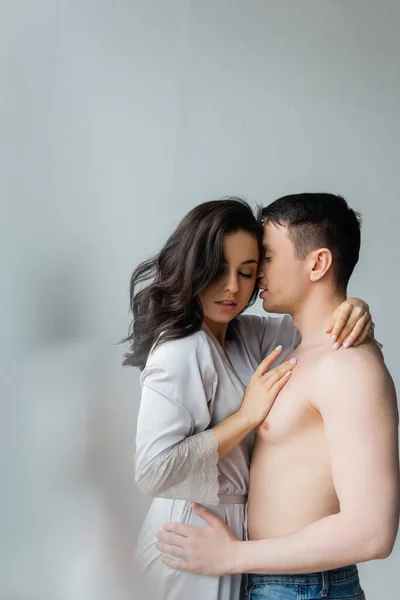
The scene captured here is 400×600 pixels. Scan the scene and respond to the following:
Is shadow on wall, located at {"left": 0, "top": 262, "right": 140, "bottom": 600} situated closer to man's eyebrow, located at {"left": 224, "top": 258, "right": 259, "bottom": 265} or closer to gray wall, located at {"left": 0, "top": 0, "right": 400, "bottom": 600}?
gray wall, located at {"left": 0, "top": 0, "right": 400, "bottom": 600}

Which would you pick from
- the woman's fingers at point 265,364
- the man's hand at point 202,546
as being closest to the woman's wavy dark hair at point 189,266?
the woman's fingers at point 265,364

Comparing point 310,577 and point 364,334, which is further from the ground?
point 364,334

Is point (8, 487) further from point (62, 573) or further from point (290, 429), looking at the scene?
point (290, 429)

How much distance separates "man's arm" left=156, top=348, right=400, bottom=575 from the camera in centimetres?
138

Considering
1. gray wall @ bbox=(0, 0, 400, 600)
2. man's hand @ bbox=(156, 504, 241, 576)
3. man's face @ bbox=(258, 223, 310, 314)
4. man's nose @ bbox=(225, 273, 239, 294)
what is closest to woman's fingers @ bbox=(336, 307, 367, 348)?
man's face @ bbox=(258, 223, 310, 314)

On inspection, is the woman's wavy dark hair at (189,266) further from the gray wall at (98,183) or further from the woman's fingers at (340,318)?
the gray wall at (98,183)

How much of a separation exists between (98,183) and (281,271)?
0.58 metres

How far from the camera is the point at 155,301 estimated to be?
5.19 ft

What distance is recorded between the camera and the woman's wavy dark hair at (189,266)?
152 cm

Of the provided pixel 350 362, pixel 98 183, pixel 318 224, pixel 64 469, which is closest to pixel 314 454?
pixel 350 362

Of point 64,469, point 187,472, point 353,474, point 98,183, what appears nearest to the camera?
point 353,474

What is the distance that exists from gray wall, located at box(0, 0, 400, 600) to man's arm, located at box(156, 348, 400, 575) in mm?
513

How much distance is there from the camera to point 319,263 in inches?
62.0

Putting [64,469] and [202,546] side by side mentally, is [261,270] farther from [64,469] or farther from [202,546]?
[64,469]
